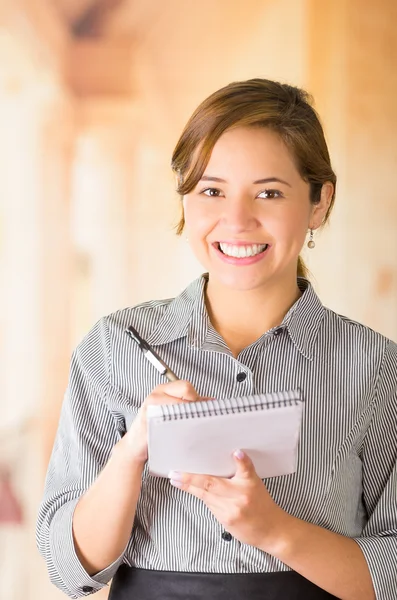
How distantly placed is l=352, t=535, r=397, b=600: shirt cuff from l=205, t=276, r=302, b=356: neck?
360mm

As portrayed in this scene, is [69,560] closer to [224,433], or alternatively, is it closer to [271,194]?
[224,433]

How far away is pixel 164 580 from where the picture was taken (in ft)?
4.04

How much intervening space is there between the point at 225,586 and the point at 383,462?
312mm

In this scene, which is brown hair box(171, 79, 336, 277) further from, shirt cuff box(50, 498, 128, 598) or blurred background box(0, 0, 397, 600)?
blurred background box(0, 0, 397, 600)

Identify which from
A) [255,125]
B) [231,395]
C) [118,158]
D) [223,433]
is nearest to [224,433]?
[223,433]

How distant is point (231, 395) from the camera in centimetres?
127

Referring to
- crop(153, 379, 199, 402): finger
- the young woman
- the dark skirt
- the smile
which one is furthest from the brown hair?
the dark skirt

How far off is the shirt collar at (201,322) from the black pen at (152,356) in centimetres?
5

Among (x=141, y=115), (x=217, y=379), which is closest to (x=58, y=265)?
(x=141, y=115)

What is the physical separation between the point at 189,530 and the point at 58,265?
1.06 metres

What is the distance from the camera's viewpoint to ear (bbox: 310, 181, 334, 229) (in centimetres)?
138

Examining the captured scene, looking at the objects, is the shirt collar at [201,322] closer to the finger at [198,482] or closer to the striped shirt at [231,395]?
the striped shirt at [231,395]

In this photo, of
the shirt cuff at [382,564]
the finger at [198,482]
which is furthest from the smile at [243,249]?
the shirt cuff at [382,564]

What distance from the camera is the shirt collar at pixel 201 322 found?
1.31m
